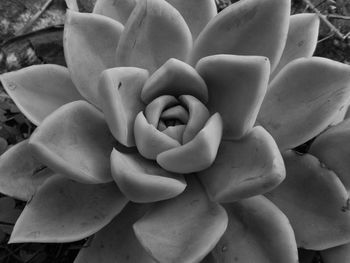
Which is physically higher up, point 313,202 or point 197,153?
point 197,153

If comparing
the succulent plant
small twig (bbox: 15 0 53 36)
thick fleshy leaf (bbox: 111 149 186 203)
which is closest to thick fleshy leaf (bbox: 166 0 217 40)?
the succulent plant

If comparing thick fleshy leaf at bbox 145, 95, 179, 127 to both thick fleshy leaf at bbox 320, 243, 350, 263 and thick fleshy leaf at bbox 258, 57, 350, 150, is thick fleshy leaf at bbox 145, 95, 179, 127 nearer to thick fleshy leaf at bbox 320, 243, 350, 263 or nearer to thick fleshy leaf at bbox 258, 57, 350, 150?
thick fleshy leaf at bbox 258, 57, 350, 150

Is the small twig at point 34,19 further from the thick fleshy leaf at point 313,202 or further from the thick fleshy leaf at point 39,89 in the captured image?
the thick fleshy leaf at point 313,202

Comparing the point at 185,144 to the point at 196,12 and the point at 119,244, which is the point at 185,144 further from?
the point at 196,12

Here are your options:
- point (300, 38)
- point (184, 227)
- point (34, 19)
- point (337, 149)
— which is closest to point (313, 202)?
point (337, 149)

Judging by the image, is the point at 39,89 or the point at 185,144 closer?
the point at 185,144

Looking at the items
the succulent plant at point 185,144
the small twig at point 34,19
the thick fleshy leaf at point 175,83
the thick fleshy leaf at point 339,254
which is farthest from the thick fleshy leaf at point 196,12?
the small twig at point 34,19
